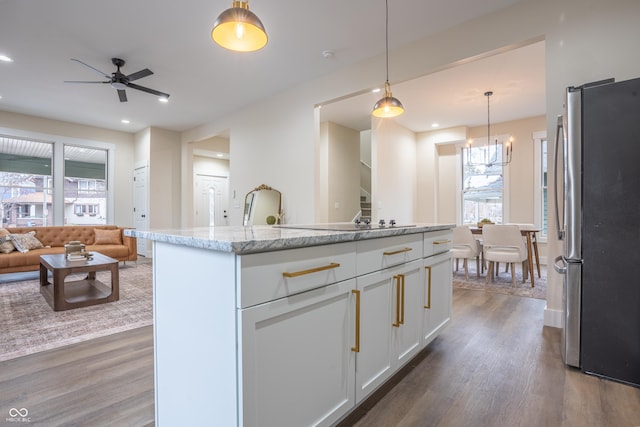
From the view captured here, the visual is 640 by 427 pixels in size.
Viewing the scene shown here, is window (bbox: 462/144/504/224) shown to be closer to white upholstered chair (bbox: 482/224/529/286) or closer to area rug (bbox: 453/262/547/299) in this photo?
area rug (bbox: 453/262/547/299)

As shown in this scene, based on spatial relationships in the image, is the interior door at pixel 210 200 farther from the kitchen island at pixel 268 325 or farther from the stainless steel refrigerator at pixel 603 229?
the stainless steel refrigerator at pixel 603 229

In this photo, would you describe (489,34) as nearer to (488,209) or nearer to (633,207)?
(633,207)

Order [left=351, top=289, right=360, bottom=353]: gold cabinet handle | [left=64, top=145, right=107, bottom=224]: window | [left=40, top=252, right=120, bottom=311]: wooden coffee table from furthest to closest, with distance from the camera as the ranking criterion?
[left=64, top=145, right=107, bottom=224]: window < [left=40, top=252, right=120, bottom=311]: wooden coffee table < [left=351, top=289, right=360, bottom=353]: gold cabinet handle

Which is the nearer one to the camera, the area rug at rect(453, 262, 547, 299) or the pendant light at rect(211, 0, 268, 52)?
the pendant light at rect(211, 0, 268, 52)

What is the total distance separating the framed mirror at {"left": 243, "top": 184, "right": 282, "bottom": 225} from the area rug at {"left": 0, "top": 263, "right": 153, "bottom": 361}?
1832mm

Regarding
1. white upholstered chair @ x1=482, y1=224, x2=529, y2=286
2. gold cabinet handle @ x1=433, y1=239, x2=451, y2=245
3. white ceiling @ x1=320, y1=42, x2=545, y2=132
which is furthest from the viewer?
white upholstered chair @ x1=482, y1=224, x2=529, y2=286

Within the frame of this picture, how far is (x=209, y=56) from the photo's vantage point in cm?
379

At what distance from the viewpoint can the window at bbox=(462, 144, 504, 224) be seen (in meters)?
6.63

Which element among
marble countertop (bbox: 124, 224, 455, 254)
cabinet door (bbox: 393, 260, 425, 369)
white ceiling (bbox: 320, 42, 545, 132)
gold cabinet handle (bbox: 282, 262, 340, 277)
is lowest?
cabinet door (bbox: 393, 260, 425, 369)

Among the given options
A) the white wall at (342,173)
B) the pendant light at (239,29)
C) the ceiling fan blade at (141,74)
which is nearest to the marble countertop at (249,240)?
the pendant light at (239,29)

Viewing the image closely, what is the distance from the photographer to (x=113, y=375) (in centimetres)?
195

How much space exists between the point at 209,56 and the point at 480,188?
230 inches

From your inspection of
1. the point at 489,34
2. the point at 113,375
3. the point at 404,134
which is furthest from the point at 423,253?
the point at 404,134

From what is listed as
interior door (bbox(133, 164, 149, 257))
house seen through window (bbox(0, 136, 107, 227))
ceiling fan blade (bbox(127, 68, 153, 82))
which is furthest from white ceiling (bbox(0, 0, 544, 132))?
interior door (bbox(133, 164, 149, 257))
